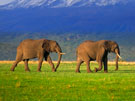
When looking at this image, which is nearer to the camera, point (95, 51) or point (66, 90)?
point (66, 90)

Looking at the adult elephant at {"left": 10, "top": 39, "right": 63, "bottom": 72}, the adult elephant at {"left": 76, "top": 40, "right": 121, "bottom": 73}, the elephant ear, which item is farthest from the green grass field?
the elephant ear

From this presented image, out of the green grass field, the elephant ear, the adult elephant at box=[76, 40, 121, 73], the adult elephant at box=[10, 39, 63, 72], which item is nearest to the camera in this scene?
the green grass field

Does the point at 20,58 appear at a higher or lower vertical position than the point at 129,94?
higher

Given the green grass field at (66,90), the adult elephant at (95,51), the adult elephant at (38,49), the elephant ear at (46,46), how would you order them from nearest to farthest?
the green grass field at (66,90)
the adult elephant at (95,51)
the adult elephant at (38,49)
the elephant ear at (46,46)

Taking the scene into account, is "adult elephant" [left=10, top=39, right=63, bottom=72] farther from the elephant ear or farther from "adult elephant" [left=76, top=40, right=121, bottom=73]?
"adult elephant" [left=76, top=40, right=121, bottom=73]

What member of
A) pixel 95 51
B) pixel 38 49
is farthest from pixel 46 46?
pixel 95 51

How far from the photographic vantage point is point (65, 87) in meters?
22.7

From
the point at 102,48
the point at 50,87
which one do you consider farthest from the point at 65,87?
the point at 102,48

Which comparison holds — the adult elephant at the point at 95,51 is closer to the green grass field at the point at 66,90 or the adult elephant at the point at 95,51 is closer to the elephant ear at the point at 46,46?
the elephant ear at the point at 46,46

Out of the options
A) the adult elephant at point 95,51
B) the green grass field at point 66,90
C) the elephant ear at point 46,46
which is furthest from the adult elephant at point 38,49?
the green grass field at point 66,90

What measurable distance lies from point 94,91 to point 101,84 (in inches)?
110

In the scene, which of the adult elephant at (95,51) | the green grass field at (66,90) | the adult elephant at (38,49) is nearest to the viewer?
the green grass field at (66,90)

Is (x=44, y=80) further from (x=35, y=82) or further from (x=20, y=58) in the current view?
(x=20, y=58)

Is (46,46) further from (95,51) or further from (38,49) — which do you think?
(95,51)
